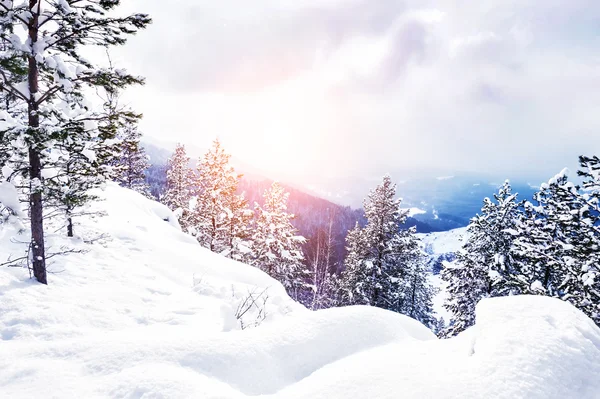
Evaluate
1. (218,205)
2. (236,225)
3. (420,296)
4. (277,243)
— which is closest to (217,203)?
(218,205)

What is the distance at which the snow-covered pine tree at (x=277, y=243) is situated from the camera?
24250 millimetres

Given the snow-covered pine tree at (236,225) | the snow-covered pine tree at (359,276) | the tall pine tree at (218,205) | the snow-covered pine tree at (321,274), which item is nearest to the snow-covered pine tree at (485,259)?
the snow-covered pine tree at (359,276)

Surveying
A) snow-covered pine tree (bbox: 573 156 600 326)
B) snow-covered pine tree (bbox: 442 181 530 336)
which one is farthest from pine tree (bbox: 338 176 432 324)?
snow-covered pine tree (bbox: 573 156 600 326)

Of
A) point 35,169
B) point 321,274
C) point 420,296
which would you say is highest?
point 35,169

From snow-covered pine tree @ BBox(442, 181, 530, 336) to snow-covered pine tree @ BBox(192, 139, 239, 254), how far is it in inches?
628

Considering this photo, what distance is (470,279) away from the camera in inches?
695

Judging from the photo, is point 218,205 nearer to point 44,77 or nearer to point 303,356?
point 44,77

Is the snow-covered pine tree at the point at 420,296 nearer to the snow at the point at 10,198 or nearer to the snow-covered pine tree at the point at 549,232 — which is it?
the snow-covered pine tree at the point at 549,232

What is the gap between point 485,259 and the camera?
54.0ft

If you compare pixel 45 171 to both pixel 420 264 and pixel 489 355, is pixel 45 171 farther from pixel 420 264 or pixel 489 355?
pixel 420 264

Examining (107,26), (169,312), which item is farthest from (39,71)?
(169,312)

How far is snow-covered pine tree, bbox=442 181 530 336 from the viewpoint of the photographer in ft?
51.0

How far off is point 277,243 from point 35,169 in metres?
19.1

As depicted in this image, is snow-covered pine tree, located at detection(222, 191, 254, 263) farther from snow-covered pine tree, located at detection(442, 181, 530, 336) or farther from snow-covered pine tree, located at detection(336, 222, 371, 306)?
snow-covered pine tree, located at detection(442, 181, 530, 336)
